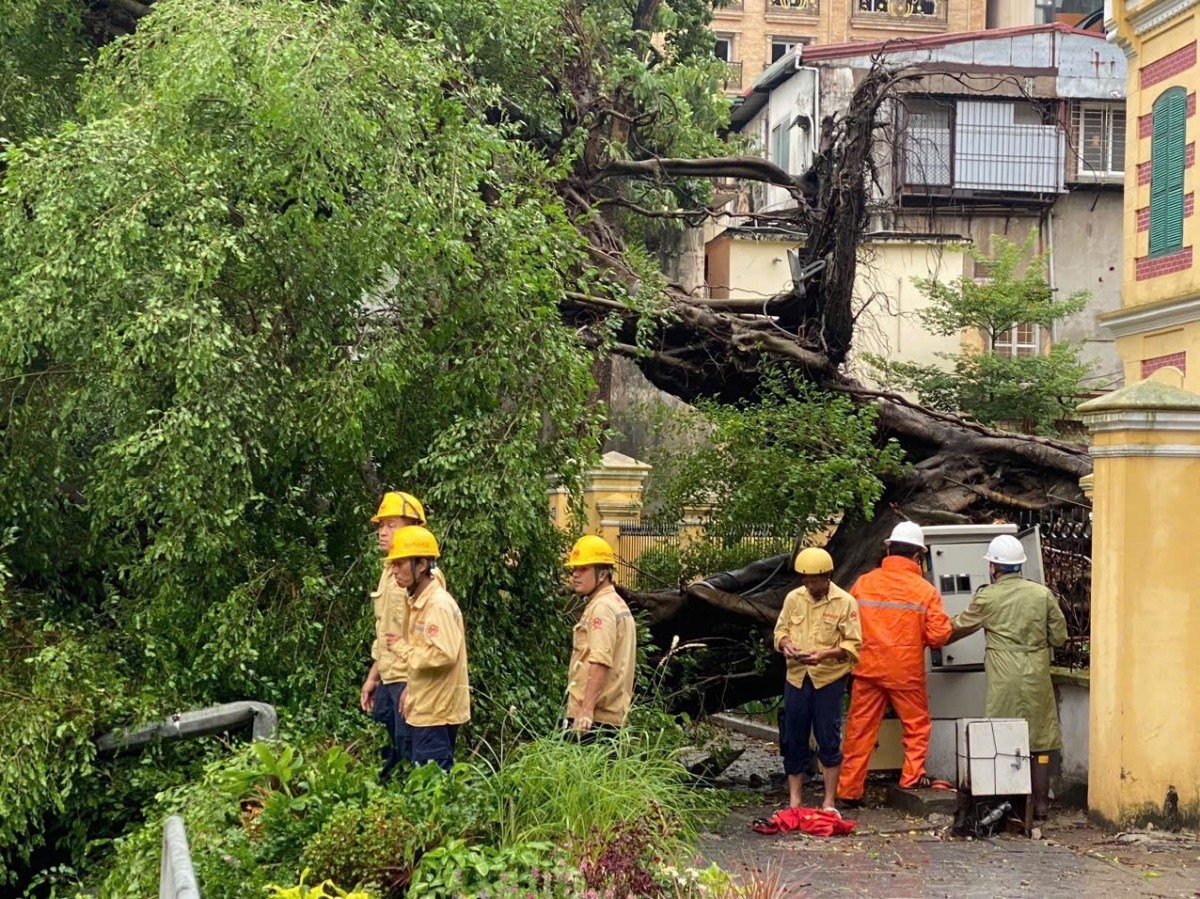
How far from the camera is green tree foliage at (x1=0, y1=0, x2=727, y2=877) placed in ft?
30.6

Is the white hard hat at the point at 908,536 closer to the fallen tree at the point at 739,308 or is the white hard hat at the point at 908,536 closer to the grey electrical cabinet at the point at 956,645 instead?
the grey electrical cabinet at the point at 956,645

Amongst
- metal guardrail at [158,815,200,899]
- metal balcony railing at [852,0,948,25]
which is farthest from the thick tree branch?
metal balcony railing at [852,0,948,25]

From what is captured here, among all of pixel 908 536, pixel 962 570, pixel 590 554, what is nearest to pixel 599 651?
pixel 590 554

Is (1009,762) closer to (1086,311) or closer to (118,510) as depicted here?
(118,510)

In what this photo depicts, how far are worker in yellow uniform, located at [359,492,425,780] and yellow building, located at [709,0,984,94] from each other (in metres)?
38.7

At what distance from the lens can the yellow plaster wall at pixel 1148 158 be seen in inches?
738

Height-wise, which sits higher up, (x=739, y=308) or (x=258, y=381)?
(x=739, y=308)

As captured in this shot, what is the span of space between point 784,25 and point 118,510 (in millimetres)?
39941

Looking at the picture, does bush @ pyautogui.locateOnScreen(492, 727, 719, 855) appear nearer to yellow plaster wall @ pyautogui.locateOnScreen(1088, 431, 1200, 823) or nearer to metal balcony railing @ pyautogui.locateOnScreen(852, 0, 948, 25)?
yellow plaster wall @ pyautogui.locateOnScreen(1088, 431, 1200, 823)

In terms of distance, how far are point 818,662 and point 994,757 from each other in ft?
4.05

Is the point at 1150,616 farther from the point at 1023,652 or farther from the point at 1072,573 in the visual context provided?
the point at 1072,573

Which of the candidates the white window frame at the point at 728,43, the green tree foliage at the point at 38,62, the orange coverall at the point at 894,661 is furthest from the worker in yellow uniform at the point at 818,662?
the white window frame at the point at 728,43

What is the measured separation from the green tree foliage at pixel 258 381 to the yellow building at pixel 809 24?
36.2 meters

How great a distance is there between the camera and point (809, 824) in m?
9.52
